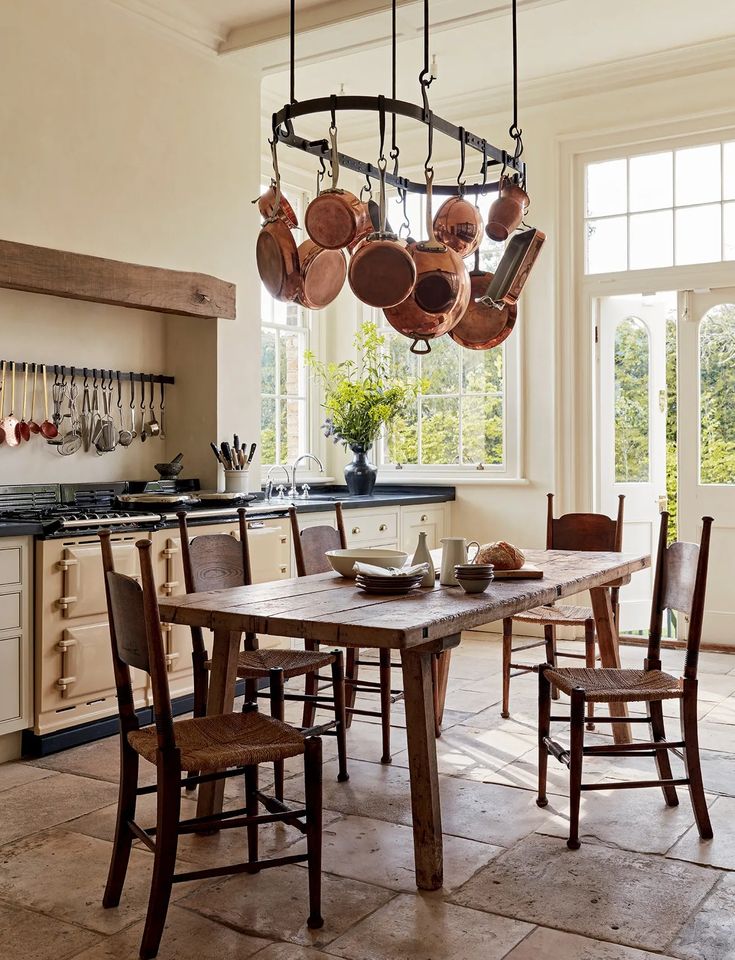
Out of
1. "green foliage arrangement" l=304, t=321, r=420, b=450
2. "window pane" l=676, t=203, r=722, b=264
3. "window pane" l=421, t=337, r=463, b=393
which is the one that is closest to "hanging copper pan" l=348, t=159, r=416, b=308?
"green foliage arrangement" l=304, t=321, r=420, b=450

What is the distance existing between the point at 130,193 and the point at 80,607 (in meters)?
2.05

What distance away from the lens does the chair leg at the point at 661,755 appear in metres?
3.19

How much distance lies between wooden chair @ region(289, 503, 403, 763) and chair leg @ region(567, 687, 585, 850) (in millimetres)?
865

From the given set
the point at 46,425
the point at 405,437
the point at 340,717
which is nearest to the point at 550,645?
the point at 340,717

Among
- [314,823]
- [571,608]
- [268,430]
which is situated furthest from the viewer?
[268,430]

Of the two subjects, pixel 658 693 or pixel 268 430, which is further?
pixel 268 430

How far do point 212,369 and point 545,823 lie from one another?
3008mm

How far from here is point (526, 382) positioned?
20.0 ft

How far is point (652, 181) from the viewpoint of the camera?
18.8 feet

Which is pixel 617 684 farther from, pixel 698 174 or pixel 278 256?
pixel 698 174

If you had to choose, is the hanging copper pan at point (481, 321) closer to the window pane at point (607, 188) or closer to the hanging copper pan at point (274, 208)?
the hanging copper pan at point (274, 208)

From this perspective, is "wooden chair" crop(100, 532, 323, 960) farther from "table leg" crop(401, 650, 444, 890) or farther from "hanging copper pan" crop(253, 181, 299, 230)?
"hanging copper pan" crop(253, 181, 299, 230)

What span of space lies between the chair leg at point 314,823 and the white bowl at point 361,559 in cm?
98

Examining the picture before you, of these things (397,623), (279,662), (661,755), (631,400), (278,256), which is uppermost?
(278,256)
